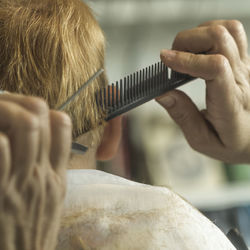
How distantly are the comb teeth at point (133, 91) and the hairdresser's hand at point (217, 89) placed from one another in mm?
32

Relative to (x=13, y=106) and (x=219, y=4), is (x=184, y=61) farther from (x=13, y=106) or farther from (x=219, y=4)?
(x=219, y=4)

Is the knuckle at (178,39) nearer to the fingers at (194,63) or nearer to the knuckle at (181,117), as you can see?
the fingers at (194,63)

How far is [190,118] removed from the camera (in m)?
0.93

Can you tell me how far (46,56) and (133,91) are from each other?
16 centimetres

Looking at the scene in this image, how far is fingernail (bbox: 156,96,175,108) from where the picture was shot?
2.86 ft

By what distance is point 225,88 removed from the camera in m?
0.76

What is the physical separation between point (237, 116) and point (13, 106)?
1.85 feet

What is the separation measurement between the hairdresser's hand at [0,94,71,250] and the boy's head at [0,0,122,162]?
0.77 ft

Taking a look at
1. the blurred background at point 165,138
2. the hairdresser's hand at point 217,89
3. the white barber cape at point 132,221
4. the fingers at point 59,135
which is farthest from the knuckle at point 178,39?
the blurred background at point 165,138

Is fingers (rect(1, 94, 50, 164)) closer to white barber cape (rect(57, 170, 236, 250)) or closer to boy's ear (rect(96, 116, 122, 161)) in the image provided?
white barber cape (rect(57, 170, 236, 250))

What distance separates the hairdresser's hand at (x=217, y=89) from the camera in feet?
2.37

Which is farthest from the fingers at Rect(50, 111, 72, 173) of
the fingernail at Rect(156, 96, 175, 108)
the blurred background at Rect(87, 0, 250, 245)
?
the blurred background at Rect(87, 0, 250, 245)

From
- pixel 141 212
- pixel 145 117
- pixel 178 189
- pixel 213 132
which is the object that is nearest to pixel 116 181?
pixel 141 212

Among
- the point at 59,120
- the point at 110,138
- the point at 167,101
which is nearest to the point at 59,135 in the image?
the point at 59,120
